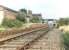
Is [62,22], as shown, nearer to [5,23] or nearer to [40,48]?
[5,23]

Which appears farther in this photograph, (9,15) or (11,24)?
(9,15)

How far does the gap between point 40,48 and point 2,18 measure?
4137 centimetres

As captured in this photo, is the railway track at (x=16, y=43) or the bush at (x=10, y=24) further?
the bush at (x=10, y=24)

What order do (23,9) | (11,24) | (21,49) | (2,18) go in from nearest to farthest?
(21,49), (11,24), (2,18), (23,9)

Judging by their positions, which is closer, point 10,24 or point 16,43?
point 16,43

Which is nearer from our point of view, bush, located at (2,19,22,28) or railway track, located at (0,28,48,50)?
railway track, located at (0,28,48,50)

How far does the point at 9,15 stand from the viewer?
55469 millimetres

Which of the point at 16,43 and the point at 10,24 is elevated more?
the point at 16,43

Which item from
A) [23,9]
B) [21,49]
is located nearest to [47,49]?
[21,49]

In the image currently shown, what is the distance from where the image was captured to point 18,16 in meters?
63.4

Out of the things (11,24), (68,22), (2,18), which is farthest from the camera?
(68,22)

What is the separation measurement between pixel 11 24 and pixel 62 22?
2808cm

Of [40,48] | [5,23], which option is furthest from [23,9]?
[40,48]

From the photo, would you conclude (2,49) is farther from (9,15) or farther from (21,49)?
(9,15)
